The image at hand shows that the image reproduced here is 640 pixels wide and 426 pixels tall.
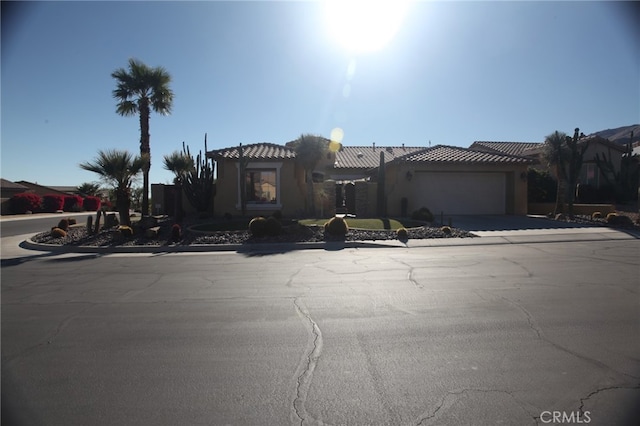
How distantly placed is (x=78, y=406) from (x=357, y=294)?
4.45 meters

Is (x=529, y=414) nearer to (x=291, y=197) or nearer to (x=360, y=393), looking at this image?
(x=360, y=393)

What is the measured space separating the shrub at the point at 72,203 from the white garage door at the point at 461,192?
35.0 metres

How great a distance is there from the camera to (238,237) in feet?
48.9

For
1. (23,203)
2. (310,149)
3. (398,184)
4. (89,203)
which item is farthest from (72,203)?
(398,184)

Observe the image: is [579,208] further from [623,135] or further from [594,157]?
[623,135]

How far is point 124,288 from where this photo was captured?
7895 millimetres

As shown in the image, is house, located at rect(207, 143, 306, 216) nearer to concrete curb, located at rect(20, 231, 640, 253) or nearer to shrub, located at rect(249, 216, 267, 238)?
shrub, located at rect(249, 216, 267, 238)

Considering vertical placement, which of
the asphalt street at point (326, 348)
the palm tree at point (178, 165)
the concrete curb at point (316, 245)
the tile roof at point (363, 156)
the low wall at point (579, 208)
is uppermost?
the tile roof at point (363, 156)

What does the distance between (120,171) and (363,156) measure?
2230cm

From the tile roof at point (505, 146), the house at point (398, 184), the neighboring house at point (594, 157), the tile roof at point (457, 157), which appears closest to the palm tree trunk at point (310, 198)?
the house at point (398, 184)

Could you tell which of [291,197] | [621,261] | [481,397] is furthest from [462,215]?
[481,397]

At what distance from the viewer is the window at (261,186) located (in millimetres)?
22081

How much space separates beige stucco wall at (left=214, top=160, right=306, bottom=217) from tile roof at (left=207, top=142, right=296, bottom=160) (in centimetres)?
33

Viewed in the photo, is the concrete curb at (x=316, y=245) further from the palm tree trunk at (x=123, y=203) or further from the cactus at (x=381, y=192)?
the cactus at (x=381, y=192)
